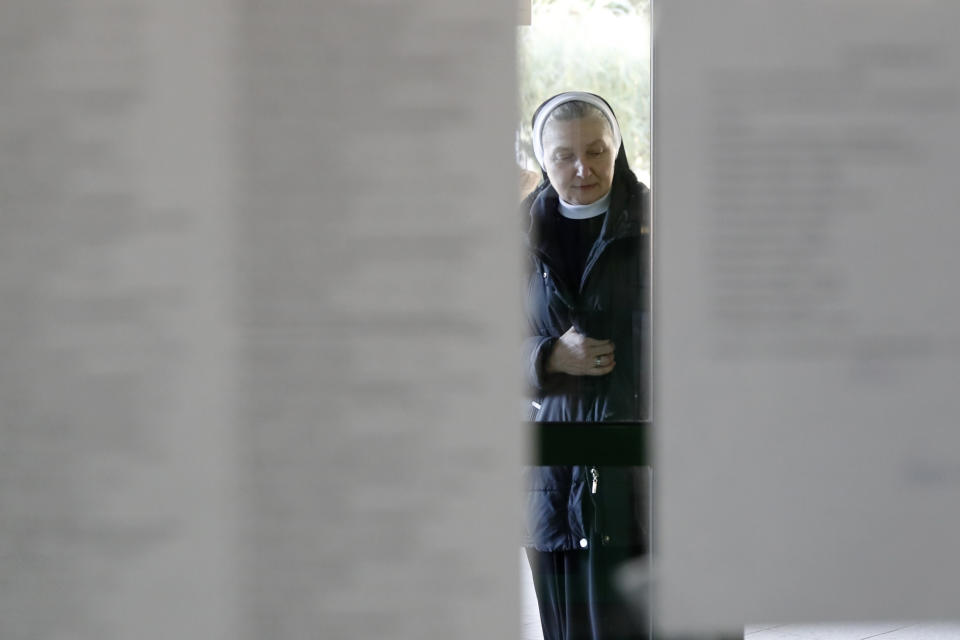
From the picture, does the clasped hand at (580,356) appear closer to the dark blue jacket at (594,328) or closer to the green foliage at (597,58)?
the dark blue jacket at (594,328)

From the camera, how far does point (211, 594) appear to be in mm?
693

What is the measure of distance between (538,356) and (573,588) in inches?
16.7

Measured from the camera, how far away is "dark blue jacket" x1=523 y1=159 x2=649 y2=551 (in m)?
1.31

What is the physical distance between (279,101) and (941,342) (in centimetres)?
48

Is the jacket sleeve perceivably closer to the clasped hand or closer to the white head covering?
the clasped hand

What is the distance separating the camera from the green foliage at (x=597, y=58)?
46.2 inches

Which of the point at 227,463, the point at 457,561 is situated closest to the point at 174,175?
the point at 227,463

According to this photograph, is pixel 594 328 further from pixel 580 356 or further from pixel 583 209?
pixel 583 209

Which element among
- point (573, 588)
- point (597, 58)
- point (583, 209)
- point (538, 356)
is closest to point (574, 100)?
point (597, 58)

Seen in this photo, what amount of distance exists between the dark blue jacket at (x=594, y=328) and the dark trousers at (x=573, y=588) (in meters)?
0.03

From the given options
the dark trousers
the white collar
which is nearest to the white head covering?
the white collar

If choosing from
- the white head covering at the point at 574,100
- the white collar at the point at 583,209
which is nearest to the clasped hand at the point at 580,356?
the white collar at the point at 583,209

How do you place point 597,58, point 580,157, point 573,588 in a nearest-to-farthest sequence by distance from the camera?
point 597,58 → point 580,157 → point 573,588

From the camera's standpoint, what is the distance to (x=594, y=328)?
4.83 ft
